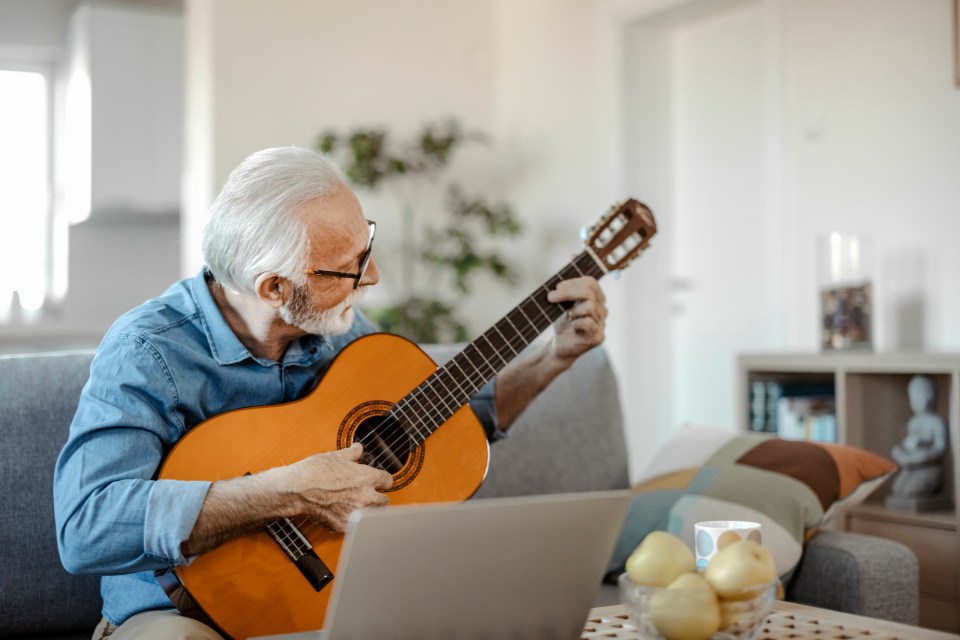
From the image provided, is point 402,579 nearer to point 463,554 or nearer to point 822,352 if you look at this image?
point 463,554

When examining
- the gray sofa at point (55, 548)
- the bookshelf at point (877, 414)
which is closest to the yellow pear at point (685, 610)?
the gray sofa at point (55, 548)

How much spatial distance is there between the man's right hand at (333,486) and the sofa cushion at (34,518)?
550 mm

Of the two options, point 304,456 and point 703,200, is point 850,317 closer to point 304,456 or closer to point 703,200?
point 703,200

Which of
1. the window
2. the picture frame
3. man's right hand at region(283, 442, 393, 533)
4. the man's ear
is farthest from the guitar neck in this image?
the window

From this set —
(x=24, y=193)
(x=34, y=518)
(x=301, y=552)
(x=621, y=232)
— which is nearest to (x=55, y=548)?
(x=34, y=518)

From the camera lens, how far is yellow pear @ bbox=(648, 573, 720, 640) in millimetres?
971

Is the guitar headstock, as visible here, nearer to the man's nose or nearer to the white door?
the man's nose

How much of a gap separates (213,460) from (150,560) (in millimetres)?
157

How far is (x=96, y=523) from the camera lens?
4.43 feet

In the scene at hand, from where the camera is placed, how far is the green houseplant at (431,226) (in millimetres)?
4426

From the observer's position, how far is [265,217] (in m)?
1.58

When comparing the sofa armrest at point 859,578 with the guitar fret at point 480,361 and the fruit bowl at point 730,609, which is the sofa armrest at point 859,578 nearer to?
the guitar fret at point 480,361

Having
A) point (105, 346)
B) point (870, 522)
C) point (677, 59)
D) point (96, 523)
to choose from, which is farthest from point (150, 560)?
point (677, 59)

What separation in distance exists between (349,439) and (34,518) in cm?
58
